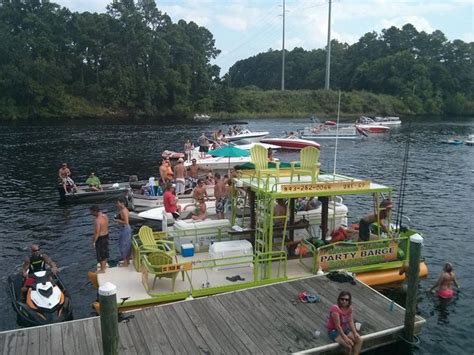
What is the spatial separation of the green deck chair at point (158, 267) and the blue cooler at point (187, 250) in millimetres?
1998

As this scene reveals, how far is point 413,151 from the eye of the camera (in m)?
48.4

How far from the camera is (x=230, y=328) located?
34.4ft

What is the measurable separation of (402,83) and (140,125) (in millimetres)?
66491

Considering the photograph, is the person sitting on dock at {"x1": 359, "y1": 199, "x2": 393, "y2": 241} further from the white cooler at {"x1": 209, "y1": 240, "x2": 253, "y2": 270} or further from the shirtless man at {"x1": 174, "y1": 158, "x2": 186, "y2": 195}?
the shirtless man at {"x1": 174, "y1": 158, "x2": 186, "y2": 195}

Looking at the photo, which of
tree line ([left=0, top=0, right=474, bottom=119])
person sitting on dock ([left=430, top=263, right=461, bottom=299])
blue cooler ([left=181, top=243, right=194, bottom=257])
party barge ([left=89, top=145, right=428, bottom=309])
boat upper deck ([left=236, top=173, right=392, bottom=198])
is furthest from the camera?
tree line ([left=0, top=0, right=474, bottom=119])

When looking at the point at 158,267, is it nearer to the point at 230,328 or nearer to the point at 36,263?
the point at 230,328

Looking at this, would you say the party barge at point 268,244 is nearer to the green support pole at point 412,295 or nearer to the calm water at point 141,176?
the calm water at point 141,176

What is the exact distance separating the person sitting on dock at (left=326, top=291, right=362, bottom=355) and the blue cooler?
206 inches

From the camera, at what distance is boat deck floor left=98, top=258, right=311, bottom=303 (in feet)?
40.0

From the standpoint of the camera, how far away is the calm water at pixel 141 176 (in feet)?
46.8

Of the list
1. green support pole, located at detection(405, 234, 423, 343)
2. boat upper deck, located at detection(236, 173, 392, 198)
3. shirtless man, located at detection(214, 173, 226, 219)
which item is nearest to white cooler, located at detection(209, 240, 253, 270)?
boat upper deck, located at detection(236, 173, 392, 198)

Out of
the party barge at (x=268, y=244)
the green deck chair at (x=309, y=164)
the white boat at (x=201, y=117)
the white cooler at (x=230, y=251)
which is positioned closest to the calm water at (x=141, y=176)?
the party barge at (x=268, y=244)

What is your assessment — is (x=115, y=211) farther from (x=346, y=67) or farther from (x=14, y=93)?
(x=346, y=67)

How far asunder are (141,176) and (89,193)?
8.85 m
